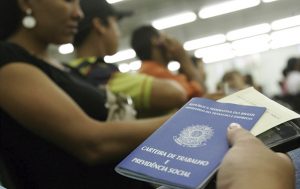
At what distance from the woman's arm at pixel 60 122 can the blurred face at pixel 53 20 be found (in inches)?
11.7

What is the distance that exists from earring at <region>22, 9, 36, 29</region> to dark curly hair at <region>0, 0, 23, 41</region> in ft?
0.07

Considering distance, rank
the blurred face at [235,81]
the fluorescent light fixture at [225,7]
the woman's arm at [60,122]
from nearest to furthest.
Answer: the woman's arm at [60,122] → the blurred face at [235,81] → the fluorescent light fixture at [225,7]

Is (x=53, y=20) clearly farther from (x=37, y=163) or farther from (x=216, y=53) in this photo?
(x=216, y=53)

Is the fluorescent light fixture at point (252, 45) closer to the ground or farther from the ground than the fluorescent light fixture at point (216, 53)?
farther from the ground

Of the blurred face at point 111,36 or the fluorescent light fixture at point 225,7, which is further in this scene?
the fluorescent light fixture at point 225,7

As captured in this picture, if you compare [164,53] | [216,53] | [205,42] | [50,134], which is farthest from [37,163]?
[216,53]

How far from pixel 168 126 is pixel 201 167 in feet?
0.39

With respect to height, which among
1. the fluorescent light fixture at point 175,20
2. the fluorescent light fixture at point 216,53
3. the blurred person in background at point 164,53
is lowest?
the fluorescent light fixture at point 216,53

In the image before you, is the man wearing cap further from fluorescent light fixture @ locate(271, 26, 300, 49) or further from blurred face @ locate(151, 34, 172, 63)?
fluorescent light fixture @ locate(271, 26, 300, 49)

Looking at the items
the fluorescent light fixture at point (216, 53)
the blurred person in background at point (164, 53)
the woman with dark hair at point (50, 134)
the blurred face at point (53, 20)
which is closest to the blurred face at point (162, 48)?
the blurred person in background at point (164, 53)

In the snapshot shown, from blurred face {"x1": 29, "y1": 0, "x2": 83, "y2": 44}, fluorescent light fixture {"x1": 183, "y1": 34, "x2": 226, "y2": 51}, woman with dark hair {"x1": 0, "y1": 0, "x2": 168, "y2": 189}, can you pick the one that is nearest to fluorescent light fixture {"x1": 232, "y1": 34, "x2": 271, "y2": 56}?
fluorescent light fixture {"x1": 183, "y1": 34, "x2": 226, "y2": 51}

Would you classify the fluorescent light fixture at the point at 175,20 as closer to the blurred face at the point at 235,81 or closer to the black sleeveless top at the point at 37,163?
the blurred face at the point at 235,81

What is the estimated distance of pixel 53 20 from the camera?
4.46 ft

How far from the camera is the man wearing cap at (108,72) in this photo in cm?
152
